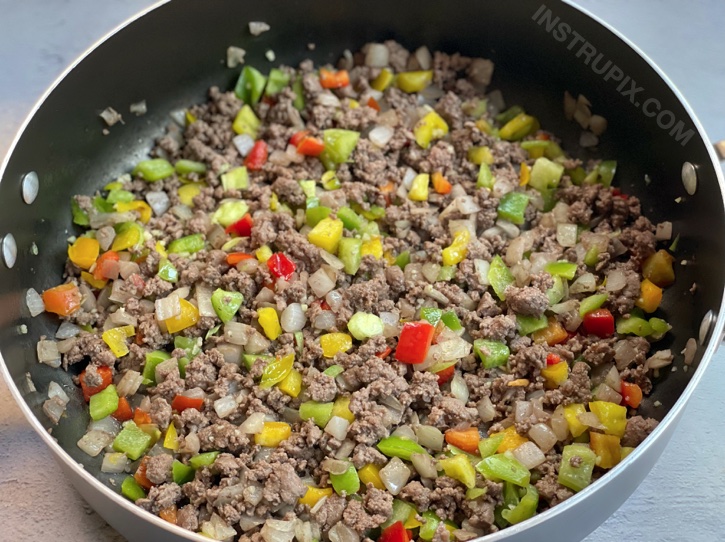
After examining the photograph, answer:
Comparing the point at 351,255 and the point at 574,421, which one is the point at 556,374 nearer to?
the point at 574,421

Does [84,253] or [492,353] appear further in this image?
[84,253]

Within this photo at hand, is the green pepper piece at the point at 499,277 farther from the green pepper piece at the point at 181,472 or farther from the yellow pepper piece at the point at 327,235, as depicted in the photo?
the green pepper piece at the point at 181,472

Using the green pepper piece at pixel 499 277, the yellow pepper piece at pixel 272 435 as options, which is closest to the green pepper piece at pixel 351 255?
the green pepper piece at pixel 499 277

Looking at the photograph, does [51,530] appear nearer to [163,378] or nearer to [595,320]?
[163,378]

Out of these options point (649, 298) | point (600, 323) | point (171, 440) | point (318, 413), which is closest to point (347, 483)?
point (318, 413)

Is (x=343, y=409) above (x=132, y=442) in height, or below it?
above

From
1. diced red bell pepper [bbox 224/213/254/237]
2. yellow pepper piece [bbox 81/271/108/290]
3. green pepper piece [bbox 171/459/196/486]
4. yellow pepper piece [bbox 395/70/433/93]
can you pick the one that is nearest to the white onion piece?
green pepper piece [bbox 171/459/196/486]

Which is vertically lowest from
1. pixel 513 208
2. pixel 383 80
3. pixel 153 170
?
pixel 153 170

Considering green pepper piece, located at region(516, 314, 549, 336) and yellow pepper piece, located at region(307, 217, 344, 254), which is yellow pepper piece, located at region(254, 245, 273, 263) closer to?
yellow pepper piece, located at region(307, 217, 344, 254)
